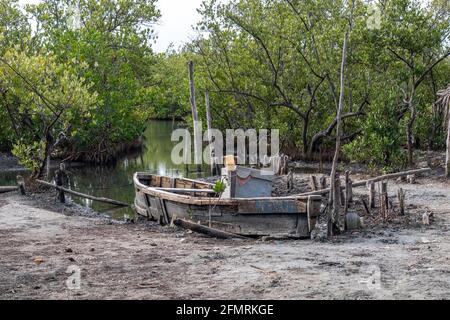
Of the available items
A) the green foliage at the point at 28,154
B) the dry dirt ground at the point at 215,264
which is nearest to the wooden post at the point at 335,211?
the dry dirt ground at the point at 215,264

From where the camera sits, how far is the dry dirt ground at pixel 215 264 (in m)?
8.46

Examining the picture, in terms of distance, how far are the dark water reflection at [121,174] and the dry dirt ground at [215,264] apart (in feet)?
20.8

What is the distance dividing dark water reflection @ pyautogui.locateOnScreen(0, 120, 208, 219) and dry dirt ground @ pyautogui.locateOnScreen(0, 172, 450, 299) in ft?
20.8

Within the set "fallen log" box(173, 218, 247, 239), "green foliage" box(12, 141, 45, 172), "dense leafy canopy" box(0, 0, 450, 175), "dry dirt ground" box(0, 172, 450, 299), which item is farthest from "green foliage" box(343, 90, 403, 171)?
"green foliage" box(12, 141, 45, 172)

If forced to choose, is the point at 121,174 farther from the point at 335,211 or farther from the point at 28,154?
the point at 335,211

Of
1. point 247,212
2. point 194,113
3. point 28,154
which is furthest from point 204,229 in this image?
point 194,113

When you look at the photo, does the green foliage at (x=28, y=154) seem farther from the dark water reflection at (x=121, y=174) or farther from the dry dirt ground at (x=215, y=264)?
the dry dirt ground at (x=215, y=264)

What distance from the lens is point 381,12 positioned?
24141 mm

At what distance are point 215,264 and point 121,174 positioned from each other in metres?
19.5

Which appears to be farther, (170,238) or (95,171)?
(95,171)
